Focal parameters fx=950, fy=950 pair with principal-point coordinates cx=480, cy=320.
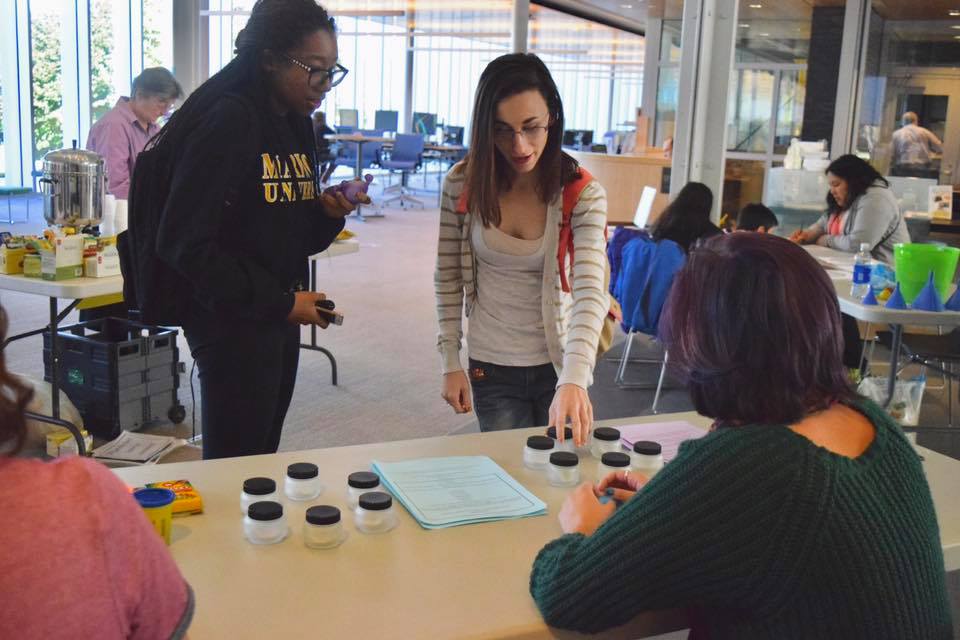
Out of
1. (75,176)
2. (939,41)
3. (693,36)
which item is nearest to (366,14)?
(939,41)

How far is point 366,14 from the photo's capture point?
667 inches

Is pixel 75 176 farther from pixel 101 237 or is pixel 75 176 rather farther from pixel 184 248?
pixel 184 248

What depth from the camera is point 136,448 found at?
3.94 meters

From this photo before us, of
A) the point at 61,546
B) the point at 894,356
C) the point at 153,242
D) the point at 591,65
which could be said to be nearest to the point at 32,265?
the point at 153,242

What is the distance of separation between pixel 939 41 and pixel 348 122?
11.3 metres

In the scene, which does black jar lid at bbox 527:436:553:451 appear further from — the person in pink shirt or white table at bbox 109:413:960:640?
the person in pink shirt

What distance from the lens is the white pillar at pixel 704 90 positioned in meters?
5.33

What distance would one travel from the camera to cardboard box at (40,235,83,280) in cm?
358

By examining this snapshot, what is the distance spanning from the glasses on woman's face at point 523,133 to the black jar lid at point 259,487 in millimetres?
943

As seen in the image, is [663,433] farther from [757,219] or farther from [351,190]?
[757,219]

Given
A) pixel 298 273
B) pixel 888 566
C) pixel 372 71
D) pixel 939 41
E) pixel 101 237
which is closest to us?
pixel 888 566

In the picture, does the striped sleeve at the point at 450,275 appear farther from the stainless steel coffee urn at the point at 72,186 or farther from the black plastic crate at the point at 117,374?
the black plastic crate at the point at 117,374

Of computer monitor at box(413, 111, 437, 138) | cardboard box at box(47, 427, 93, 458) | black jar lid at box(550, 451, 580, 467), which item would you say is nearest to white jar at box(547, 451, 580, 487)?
black jar lid at box(550, 451, 580, 467)

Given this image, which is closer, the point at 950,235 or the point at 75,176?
the point at 75,176
